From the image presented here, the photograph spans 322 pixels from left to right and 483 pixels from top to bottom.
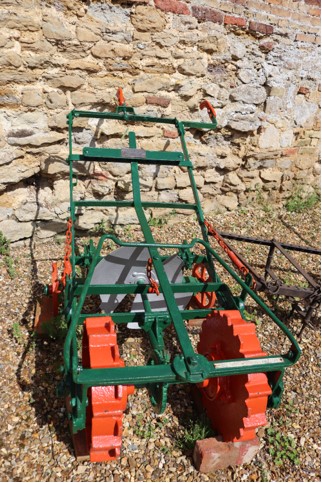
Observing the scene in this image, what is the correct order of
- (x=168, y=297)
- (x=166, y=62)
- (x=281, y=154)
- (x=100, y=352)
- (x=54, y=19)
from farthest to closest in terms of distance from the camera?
(x=281, y=154) → (x=166, y=62) → (x=54, y=19) → (x=168, y=297) → (x=100, y=352)

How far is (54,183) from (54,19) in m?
1.52

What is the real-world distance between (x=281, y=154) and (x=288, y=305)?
2370 millimetres

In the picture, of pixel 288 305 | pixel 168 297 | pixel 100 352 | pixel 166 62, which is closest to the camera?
pixel 100 352

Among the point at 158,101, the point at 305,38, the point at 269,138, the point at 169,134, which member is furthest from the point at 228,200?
the point at 305,38

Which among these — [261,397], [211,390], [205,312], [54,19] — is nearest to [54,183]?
[54,19]

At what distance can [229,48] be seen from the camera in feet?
13.8

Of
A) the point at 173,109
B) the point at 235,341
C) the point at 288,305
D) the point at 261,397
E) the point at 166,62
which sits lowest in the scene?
the point at 288,305

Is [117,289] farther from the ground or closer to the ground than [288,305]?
farther from the ground

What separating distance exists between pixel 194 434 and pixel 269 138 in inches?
151

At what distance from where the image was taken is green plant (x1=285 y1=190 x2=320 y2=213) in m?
5.50

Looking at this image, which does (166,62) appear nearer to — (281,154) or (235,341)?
(281,154)

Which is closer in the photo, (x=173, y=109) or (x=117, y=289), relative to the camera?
(x=117, y=289)

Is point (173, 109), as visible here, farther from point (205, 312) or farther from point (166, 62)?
point (205, 312)

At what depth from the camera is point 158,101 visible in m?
4.09
